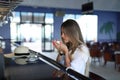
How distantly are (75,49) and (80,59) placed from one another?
121mm

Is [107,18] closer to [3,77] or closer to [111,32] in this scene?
[111,32]

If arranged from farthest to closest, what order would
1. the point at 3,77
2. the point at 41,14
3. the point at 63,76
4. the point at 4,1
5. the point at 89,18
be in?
the point at 89,18
the point at 41,14
the point at 4,1
the point at 3,77
the point at 63,76

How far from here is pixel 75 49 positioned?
6.05ft

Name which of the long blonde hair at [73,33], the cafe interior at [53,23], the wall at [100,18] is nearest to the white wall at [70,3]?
the cafe interior at [53,23]

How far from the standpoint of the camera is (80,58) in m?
1.77

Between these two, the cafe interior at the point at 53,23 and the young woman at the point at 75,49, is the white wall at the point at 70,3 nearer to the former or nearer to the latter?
the cafe interior at the point at 53,23

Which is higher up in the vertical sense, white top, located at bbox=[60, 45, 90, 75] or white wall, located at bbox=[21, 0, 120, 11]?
white wall, located at bbox=[21, 0, 120, 11]

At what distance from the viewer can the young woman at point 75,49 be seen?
5.83ft

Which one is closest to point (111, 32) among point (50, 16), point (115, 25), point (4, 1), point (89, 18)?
point (115, 25)

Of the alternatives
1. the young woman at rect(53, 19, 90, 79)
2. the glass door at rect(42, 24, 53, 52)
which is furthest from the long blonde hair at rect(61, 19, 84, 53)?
the glass door at rect(42, 24, 53, 52)

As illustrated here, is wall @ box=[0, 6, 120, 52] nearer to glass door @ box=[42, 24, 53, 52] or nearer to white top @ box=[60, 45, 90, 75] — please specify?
glass door @ box=[42, 24, 53, 52]

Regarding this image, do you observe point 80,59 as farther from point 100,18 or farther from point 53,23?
point 100,18

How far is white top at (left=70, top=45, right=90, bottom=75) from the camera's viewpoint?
1.77 metres

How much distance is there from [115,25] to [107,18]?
90 centimetres
